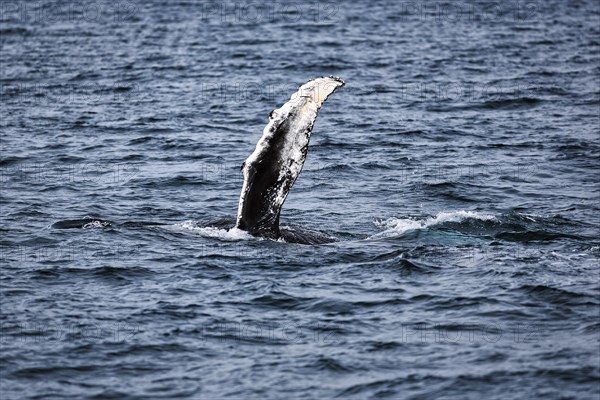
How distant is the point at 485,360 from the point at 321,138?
13.2 m

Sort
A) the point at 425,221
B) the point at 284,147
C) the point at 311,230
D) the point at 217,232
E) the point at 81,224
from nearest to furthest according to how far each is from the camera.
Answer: the point at 284,147 < the point at 217,232 < the point at 311,230 < the point at 81,224 < the point at 425,221

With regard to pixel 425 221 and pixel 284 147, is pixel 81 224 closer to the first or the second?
pixel 284 147

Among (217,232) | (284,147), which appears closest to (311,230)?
(217,232)

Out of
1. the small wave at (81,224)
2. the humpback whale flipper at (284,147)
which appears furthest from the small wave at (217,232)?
the small wave at (81,224)

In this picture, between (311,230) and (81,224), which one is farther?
(81,224)

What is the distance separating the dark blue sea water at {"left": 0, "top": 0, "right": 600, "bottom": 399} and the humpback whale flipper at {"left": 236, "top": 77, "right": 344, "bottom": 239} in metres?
0.87

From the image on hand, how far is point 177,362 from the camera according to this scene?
10133mm

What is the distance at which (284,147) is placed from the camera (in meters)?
12.5

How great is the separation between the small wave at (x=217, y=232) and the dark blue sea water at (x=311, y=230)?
0.04m

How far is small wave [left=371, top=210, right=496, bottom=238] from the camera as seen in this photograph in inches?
577

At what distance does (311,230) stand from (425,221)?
188 centimetres

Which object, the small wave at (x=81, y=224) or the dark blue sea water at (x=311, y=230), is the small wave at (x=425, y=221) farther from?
the small wave at (x=81, y=224)

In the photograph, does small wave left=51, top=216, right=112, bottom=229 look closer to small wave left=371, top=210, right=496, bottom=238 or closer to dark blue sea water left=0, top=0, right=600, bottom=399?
dark blue sea water left=0, top=0, right=600, bottom=399

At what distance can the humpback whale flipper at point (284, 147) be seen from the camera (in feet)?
40.8
